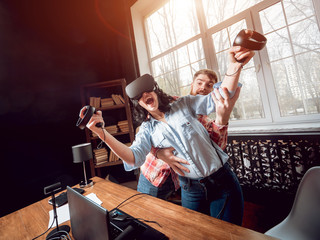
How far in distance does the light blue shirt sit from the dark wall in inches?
84.2

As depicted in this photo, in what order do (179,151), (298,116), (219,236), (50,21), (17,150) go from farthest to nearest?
1. (50,21)
2. (17,150)
3. (298,116)
4. (179,151)
5. (219,236)

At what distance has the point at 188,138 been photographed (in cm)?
104

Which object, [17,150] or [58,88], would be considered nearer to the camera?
[17,150]

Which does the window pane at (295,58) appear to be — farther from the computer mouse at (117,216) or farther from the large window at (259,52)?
the computer mouse at (117,216)

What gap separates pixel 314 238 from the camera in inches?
35.5

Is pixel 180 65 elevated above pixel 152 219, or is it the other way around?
pixel 180 65

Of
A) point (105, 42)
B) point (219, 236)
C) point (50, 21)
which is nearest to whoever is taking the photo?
point (219, 236)

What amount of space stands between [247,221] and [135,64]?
315 centimetres

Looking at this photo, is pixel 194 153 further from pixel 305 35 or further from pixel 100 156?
pixel 100 156

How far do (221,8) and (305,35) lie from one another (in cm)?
118

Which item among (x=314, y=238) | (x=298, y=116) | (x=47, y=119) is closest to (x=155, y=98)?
(x=314, y=238)

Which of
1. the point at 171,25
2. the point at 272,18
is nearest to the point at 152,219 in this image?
the point at 272,18

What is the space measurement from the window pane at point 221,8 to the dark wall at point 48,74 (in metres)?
1.54

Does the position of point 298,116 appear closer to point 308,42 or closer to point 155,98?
point 308,42
